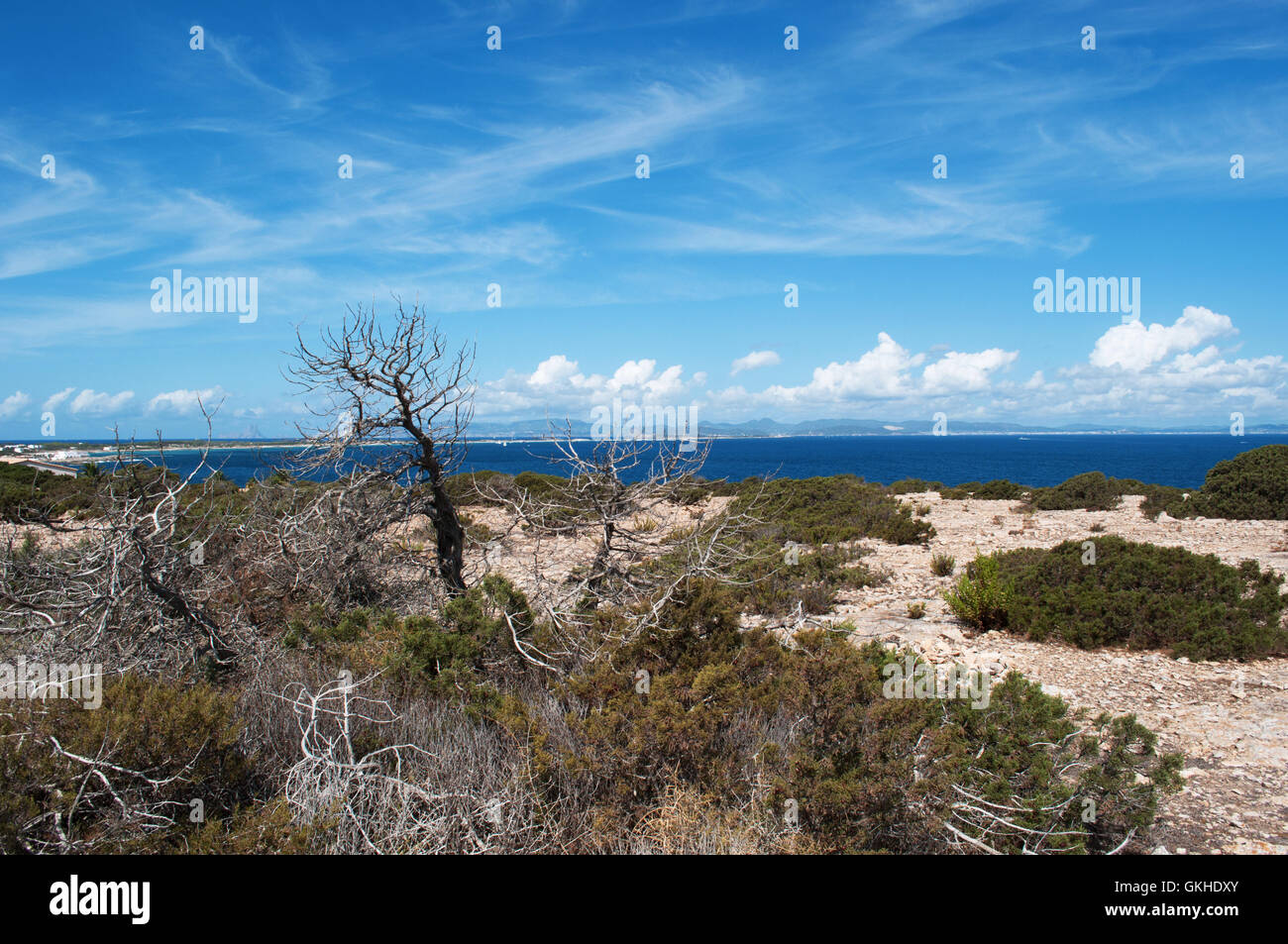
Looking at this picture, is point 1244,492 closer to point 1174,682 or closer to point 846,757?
point 1174,682

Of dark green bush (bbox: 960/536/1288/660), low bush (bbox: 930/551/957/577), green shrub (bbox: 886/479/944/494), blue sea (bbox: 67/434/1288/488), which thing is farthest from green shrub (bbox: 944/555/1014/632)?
green shrub (bbox: 886/479/944/494)

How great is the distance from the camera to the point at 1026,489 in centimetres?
2230

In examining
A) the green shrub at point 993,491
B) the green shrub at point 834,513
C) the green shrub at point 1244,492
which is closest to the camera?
the green shrub at point 834,513

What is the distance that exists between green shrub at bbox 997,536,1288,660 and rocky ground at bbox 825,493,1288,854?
0.20 metres

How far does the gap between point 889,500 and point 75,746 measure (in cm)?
1795

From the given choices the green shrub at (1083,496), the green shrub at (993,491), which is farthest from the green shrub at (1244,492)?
the green shrub at (993,491)

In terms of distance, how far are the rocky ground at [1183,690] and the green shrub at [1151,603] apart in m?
0.20

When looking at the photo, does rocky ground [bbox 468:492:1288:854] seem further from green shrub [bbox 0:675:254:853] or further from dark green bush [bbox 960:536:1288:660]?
green shrub [bbox 0:675:254:853]

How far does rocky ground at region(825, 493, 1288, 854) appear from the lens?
397 cm

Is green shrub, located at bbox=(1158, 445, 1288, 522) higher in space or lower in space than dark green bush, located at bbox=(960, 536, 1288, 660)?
higher

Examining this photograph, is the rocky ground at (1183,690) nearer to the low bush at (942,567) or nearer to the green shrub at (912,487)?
the low bush at (942,567)

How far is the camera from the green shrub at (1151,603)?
22.3 feet

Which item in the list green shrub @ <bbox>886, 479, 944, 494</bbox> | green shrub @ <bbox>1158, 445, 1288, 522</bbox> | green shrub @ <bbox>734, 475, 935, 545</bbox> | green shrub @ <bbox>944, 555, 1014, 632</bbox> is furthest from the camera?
green shrub @ <bbox>886, 479, 944, 494</bbox>
